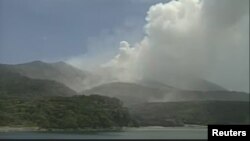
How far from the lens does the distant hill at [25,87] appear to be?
65.3 metres

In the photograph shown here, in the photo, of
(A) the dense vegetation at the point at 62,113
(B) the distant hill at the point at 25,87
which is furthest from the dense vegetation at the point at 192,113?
(B) the distant hill at the point at 25,87

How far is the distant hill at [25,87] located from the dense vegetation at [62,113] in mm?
4093

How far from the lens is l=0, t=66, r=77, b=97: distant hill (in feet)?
214

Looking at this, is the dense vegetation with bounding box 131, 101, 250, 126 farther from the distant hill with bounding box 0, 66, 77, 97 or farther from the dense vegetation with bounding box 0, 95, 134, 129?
the distant hill with bounding box 0, 66, 77, 97

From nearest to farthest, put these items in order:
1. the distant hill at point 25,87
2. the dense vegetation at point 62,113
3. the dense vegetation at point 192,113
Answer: the dense vegetation at point 62,113 → the distant hill at point 25,87 → the dense vegetation at point 192,113

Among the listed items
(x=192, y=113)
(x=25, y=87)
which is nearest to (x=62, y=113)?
(x=25, y=87)

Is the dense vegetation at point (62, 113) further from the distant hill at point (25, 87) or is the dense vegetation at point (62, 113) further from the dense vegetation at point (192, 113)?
the dense vegetation at point (192, 113)

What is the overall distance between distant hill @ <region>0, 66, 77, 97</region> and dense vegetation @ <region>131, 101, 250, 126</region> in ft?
47.0

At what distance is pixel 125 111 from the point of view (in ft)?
209

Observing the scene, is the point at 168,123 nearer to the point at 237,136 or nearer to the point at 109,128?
the point at 109,128

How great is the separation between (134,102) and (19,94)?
74.9ft

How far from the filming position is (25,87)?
6869 centimetres

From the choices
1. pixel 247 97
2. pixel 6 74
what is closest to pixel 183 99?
pixel 247 97

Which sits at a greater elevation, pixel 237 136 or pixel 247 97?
pixel 247 97
